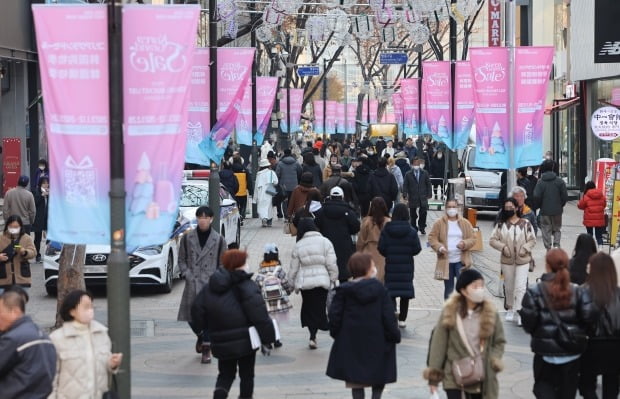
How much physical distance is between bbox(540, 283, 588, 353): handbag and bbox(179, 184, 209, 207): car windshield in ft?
45.5

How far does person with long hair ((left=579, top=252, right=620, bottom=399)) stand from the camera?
413 inches

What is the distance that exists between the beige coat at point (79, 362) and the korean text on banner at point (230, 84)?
12.7 m

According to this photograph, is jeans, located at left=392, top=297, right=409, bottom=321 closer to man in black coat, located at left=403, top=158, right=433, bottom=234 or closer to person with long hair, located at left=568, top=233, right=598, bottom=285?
person with long hair, located at left=568, top=233, right=598, bottom=285

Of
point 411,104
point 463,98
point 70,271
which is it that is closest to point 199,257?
point 70,271

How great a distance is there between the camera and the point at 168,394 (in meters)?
12.8

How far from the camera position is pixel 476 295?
9594 millimetres

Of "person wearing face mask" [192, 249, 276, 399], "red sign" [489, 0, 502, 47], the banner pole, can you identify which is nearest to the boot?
"person wearing face mask" [192, 249, 276, 399]

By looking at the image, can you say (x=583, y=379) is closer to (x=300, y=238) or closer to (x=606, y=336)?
(x=606, y=336)

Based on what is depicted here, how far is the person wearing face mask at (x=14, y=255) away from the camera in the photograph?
52.8ft

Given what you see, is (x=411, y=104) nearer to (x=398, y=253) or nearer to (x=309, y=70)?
(x=309, y=70)

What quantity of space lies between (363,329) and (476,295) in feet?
5.04

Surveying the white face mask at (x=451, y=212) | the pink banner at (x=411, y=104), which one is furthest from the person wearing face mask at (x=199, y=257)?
the pink banner at (x=411, y=104)

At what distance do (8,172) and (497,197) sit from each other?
12212 millimetres

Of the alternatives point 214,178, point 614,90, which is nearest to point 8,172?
point 214,178
